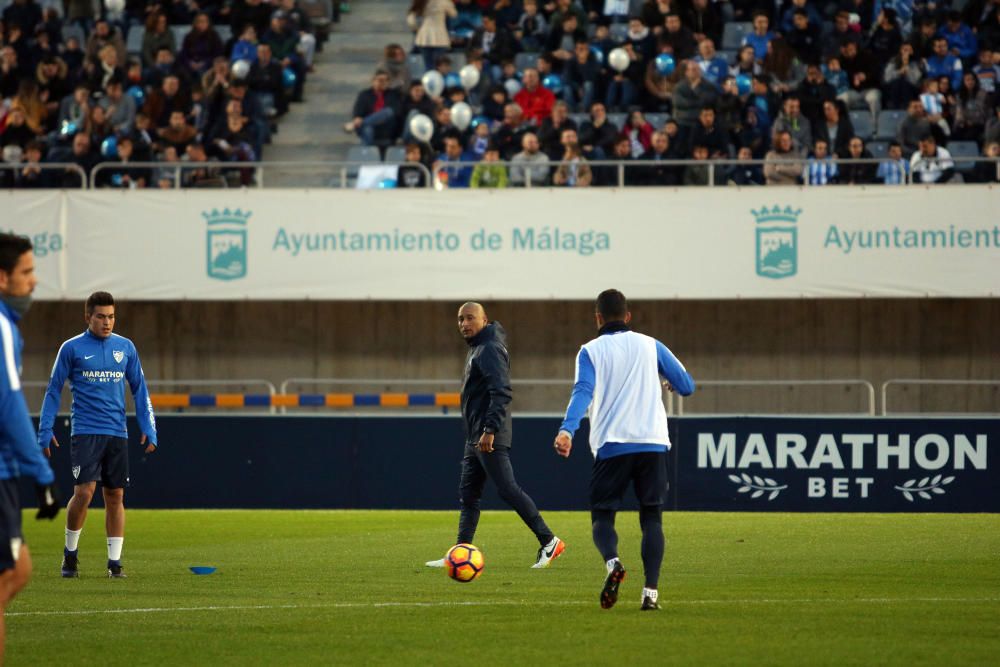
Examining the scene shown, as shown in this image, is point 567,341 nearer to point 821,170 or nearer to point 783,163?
point 783,163

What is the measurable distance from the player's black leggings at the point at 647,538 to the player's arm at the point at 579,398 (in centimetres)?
52

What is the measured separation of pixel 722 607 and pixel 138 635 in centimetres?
370

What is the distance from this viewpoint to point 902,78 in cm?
2386

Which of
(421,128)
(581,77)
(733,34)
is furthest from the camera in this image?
(733,34)

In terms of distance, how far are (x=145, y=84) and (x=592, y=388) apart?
58.8ft

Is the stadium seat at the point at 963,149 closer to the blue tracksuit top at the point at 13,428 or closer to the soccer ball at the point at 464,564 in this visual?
the soccer ball at the point at 464,564

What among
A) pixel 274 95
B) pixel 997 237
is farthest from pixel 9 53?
pixel 997 237

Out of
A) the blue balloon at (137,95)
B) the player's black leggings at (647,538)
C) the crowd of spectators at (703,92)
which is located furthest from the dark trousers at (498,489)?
the blue balloon at (137,95)

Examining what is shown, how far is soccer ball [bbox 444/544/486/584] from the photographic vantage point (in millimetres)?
11305

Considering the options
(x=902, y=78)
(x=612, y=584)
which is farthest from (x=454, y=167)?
(x=612, y=584)

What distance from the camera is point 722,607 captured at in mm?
9984

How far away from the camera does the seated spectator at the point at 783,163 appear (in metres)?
22.4

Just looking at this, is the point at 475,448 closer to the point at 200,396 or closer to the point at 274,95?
the point at 200,396

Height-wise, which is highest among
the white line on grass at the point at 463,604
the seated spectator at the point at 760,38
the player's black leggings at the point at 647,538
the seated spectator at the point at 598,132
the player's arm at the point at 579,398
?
the seated spectator at the point at 760,38
